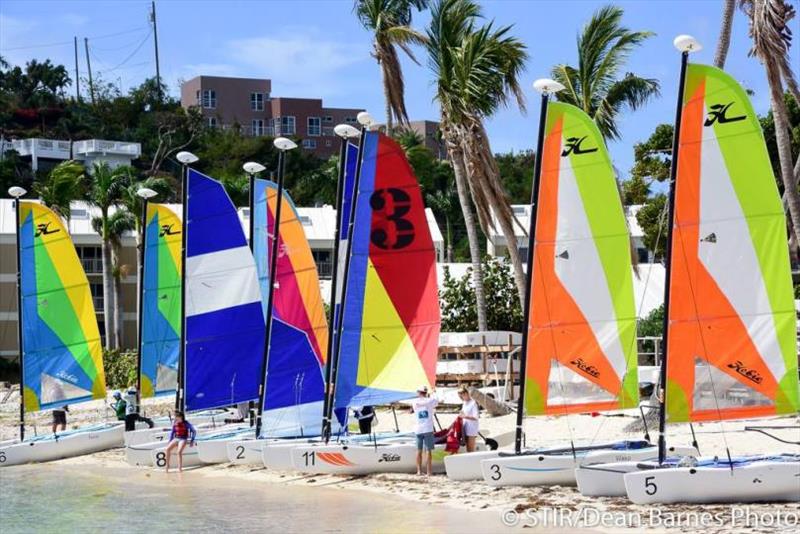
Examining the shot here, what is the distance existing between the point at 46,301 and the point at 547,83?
15722 millimetres

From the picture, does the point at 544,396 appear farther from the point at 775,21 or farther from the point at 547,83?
the point at 775,21

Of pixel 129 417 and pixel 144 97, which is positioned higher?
pixel 144 97

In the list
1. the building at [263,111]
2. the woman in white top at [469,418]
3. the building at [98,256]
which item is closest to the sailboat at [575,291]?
the woman in white top at [469,418]

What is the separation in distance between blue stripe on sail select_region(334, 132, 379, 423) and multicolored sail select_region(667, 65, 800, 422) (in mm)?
6918

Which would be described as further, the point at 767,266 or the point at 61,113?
the point at 61,113

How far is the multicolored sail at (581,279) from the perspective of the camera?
2083 centimetres

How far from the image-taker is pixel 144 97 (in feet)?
337

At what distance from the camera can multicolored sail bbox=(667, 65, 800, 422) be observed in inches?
743

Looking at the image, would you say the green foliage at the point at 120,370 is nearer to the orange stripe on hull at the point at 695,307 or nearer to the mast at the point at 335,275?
the mast at the point at 335,275

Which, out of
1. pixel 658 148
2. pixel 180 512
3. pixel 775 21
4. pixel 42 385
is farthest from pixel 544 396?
pixel 658 148

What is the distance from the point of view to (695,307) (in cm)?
1919

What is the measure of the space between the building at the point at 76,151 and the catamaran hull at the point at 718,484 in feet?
238

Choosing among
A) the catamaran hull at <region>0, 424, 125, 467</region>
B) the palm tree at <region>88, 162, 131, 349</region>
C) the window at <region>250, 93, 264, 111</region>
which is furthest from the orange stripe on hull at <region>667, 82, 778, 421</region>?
A: the window at <region>250, 93, 264, 111</region>

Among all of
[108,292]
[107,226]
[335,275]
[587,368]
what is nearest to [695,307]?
[587,368]
